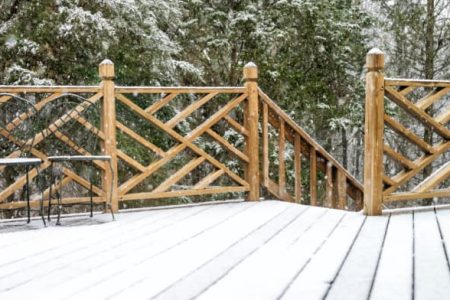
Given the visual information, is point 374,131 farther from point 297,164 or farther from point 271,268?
point 271,268

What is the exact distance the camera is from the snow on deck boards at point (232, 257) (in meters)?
1.93

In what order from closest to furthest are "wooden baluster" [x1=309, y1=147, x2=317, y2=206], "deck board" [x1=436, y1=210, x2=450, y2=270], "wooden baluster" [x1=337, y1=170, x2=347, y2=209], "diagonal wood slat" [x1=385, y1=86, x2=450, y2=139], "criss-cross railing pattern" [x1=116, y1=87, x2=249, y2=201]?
1. "deck board" [x1=436, y1=210, x2=450, y2=270]
2. "diagonal wood slat" [x1=385, y1=86, x2=450, y2=139]
3. "criss-cross railing pattern" [x1=116, y1=87, x2=249, y2=201]
4. "wooden baluster" [x1=309, y1=147, x2=317, y2=206]
5. "wooden baluster" [x1=337, y1=170, x2=347, y2=209]

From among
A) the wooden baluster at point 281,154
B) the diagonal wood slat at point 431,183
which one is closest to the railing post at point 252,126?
the wooden baluster at point 281,154

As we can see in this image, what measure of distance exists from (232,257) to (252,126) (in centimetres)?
217

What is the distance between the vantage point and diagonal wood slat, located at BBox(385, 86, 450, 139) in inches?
143

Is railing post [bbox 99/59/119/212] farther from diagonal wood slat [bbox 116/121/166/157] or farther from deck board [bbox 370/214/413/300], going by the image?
deck board [bbox 370/214/413/300]

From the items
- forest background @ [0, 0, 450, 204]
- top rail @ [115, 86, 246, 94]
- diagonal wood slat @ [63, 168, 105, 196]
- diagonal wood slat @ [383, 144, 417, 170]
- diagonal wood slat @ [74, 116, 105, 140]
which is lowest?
diagonal wood slat @ [63, 168, 105, 196]

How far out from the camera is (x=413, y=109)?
369 cm

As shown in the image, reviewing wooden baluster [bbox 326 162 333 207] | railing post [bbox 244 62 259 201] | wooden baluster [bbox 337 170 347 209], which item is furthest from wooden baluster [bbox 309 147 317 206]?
railing post [bbox 244 62 259 201]

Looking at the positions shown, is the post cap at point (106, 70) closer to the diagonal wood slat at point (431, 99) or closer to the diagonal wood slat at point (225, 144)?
the diagonal wood slat at point (225, 144)

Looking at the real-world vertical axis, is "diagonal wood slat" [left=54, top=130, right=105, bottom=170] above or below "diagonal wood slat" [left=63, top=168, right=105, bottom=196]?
above

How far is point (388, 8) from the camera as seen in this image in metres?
9.38

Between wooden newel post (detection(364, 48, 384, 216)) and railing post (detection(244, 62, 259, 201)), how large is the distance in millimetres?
1133

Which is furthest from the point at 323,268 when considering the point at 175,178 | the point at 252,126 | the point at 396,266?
the point at 252,126
